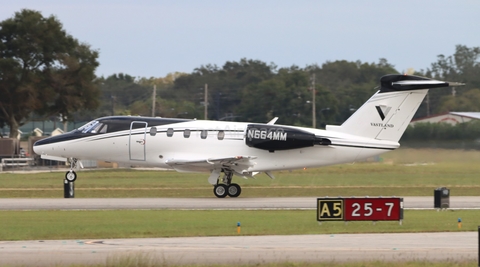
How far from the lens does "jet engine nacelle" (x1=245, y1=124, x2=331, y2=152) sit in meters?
33.2

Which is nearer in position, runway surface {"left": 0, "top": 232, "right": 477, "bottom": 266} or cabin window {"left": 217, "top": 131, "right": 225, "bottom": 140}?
runway surface {"left": 0, "top": 232, "right": 477, "bottom": 266}

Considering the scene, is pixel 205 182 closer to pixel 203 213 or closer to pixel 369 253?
pixel 203 213

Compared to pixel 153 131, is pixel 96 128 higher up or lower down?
higher up

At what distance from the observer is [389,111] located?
109ft

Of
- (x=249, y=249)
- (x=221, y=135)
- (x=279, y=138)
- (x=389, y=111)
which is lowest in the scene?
(x=249, y=249)

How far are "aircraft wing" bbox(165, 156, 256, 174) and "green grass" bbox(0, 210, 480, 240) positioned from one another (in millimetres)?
5744

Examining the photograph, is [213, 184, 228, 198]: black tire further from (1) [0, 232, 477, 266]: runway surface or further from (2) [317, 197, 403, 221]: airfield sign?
(1) [0, 232, 477, 266]: runway surface

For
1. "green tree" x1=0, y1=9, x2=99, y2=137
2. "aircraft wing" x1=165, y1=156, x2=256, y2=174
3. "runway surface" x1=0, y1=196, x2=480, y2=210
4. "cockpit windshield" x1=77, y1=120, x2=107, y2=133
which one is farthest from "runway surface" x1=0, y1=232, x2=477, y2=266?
"green tree" x1=0, y1=9, x2=99, y2=137

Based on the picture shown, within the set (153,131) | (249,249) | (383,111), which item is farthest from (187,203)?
(249,249)

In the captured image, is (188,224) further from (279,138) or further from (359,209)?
(279,138)

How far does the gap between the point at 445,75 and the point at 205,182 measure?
183ft

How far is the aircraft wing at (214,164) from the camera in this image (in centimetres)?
3278

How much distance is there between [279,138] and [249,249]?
1552cm

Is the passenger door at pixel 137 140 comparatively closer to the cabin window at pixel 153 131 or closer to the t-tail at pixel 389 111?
the cabin window at pixel 153 131
